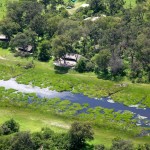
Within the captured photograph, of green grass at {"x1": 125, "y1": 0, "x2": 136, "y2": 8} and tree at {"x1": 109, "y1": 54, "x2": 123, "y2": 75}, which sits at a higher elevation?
green grass at {"x1": 125, "y1": 0, "x2": 136, "y2": 8}

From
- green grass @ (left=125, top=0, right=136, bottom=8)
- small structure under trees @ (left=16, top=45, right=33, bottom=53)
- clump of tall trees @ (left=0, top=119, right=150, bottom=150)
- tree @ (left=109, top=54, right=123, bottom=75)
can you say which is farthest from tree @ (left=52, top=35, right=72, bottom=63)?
green grass @ (left=125, top=0, right=136, bottom=8)

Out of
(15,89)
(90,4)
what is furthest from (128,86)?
(90,4)

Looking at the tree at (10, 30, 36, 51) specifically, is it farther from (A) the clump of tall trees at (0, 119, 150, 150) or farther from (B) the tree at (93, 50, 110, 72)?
(A) the clump of tall trees at (0, 119, 150, 150)

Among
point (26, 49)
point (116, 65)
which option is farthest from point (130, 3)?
point (116, 65)

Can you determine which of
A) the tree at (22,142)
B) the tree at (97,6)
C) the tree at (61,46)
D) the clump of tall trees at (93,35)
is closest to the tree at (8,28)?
the clump of tall trees at (93,35)

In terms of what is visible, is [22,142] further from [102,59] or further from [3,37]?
[3,37]

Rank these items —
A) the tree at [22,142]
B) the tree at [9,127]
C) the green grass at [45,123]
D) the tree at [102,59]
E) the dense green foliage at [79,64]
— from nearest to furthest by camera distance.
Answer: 1. the tree at [22,142]
2. the dense green foliage at [79,64]
3. the tree at [9,127]
4. the green grass at [45,123]
5. the tree at [102,59]

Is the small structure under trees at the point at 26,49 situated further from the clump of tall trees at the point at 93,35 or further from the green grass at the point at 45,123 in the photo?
the green grass at the point at 45,123
